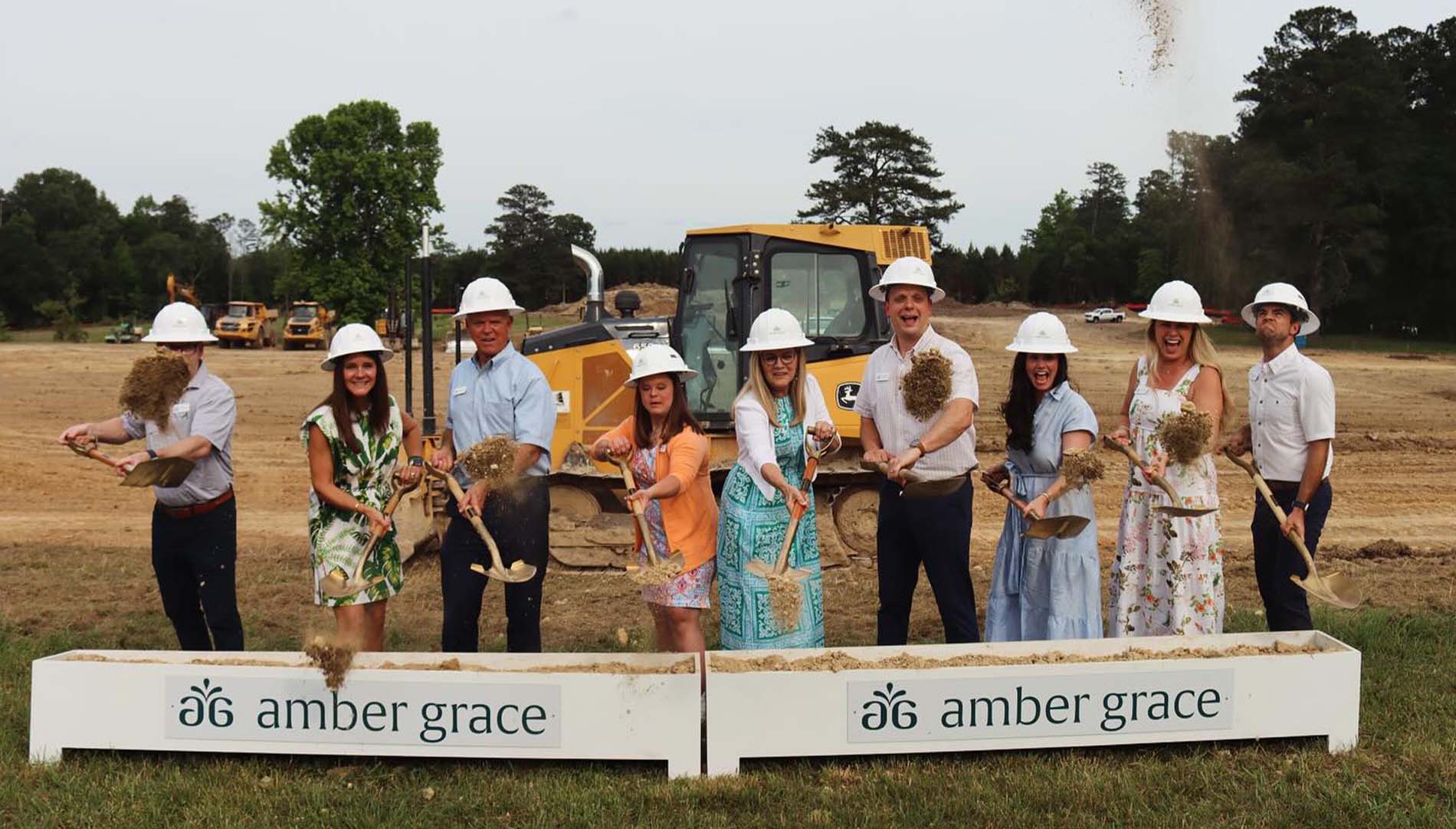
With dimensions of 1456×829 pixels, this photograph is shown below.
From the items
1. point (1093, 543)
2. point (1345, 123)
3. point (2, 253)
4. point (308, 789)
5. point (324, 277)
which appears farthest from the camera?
point (2, 253)

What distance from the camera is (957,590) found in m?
5.37

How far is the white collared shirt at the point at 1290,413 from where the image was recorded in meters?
5.40

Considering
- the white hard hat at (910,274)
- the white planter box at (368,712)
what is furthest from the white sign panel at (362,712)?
the white hard hat at (910,274)

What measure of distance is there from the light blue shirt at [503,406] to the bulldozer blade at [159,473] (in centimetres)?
112

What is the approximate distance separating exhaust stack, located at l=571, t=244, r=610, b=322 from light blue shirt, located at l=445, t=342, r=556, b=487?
226 inches

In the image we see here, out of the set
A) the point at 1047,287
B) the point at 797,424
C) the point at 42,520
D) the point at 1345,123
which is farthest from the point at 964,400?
the point at 1047,287

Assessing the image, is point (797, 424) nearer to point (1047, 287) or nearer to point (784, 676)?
point (784, 676)

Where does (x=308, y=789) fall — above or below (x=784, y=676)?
below

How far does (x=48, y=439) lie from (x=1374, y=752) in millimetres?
17362

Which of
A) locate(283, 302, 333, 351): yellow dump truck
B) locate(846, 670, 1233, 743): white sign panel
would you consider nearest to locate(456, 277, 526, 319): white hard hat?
locate(846, 670, 1233, 743): white sign panel

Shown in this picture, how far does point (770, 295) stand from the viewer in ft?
32.0

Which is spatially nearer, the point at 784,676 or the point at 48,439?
the point at 784,676

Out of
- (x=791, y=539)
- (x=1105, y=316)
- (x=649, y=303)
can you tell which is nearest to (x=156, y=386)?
(x=791, y=539)

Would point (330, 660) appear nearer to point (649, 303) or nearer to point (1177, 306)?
point (1177, 306)
